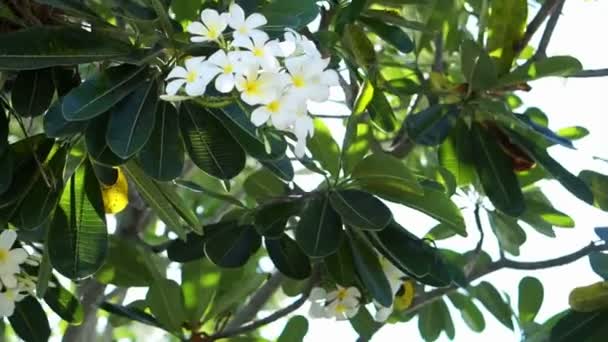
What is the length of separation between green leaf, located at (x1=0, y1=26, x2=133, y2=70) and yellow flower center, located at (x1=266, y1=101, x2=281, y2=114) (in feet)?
0.71

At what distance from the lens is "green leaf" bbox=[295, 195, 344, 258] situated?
123 cm

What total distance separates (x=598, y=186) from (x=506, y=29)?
9.4 inches

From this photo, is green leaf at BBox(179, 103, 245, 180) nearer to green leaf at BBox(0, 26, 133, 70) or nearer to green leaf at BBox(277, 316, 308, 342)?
green leaf at BBox(0, 26, 133, 70)

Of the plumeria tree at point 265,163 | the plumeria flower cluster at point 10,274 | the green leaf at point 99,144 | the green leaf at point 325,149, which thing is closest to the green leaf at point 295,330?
the plumeria tree at point 265,163

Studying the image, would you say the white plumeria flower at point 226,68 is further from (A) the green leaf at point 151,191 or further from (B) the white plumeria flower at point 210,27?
(A) the green leaf at point 151,191

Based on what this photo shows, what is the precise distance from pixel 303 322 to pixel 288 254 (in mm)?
128

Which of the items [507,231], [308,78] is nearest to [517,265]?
[507,231]

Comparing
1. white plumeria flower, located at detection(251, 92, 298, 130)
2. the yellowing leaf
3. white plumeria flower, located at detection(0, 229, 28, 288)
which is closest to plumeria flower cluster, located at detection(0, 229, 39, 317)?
white plumeria flower, located at detection(0, 229, 28, 288)

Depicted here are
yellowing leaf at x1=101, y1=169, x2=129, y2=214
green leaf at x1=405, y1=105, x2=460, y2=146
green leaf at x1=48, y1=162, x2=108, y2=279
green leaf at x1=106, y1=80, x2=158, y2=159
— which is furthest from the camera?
green leaf at x1=405, y1=105, x2=460, y2=146

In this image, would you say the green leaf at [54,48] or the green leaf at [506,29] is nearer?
the green leaf at [54,48]

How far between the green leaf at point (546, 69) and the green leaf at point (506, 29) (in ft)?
0.22

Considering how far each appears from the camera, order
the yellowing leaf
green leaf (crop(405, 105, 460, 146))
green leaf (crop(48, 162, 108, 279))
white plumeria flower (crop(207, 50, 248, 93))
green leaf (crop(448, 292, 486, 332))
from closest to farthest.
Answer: white plumeria flower (crop(207, 50, 248, 93)) < green leaf (crop(48, 162, 108, 279)) < the yellowing leaf < green leaf (crop(405, 105, 460, 146)) < green leaf (crop(448, 292, 486, 332))

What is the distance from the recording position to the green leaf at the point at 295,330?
147 centimetres

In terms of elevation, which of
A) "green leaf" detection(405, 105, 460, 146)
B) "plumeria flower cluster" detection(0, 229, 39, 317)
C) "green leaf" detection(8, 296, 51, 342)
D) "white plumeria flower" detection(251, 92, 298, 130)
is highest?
"white plumeria flower" detection(251, 92, 298, 130)
